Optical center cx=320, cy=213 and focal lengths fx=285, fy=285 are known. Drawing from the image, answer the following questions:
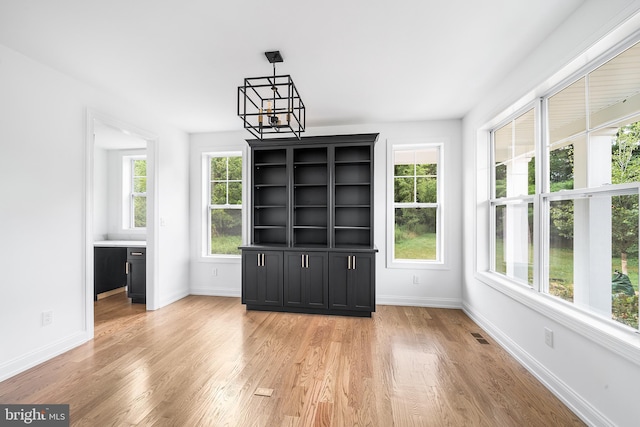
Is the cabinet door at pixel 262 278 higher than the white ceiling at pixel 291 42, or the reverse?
the white ceiling at pixel 291 42

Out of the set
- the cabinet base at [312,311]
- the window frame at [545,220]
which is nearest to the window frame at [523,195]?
the window frame at [545,220]

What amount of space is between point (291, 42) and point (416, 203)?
290 centimetres

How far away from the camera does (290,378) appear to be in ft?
7.58

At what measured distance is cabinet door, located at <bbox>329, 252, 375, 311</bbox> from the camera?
374cm

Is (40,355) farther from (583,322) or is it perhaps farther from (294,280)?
(583,322)

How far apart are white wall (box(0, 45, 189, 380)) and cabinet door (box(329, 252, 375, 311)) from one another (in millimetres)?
2770

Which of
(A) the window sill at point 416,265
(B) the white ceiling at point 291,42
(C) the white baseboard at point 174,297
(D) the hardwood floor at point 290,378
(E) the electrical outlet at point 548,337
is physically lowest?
(D) the hardwood floor at point 290,378

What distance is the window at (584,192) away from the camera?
172cm

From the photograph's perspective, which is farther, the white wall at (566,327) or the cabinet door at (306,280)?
the cabinet door at (306,280)

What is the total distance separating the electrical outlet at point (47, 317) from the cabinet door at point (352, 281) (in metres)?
2.90

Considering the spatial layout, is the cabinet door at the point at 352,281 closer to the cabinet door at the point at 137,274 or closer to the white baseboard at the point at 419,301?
the white baseboard at the point at 419,301

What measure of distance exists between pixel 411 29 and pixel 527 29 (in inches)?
33.5

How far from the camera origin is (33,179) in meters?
2.54

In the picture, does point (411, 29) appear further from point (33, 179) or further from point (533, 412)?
point (33, 179)
